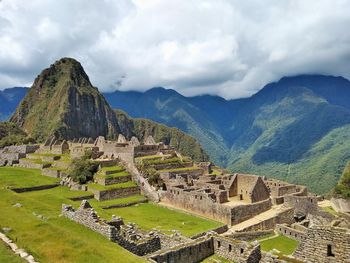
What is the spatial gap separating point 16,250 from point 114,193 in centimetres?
3004

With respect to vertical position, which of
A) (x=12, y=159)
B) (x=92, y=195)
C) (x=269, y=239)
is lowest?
(x=269, y=239)

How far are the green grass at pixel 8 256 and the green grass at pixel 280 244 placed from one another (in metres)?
19.5

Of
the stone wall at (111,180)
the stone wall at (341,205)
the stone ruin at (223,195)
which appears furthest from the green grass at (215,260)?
the stone wall at (341,205)

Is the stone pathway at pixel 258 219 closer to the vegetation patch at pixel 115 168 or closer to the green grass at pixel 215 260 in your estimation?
the green grass at pixel 215 260

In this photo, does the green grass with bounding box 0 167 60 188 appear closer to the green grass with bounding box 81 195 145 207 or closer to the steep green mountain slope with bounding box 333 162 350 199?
the green grass with bounding box 81 195 145 207

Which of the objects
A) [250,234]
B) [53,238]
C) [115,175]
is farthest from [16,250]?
[115,175]

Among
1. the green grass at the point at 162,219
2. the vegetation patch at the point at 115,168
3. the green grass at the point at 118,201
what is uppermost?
the vegetation patch at the point at 115,168

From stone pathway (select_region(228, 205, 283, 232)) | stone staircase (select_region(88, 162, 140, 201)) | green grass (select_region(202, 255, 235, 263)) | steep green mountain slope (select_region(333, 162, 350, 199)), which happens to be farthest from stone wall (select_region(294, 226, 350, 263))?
steep green mountain slope (select_region(333, 162, 350, 199))

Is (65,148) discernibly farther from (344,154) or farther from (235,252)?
(344,154)

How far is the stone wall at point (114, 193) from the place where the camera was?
130ft

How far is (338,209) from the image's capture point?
4353 centimetres

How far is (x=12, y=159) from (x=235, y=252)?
54970mm

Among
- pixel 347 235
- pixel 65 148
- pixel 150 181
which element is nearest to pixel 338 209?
pixel 150 181

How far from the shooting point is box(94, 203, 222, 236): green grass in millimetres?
29594
